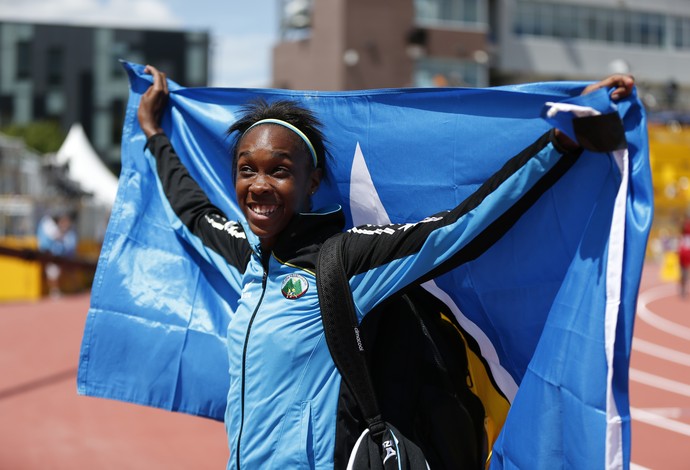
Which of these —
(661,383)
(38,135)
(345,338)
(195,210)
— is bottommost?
(661,383)

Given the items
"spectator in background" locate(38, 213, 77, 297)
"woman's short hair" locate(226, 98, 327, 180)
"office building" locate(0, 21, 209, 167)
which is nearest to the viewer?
"woman's short hair" locate(226, 98, 327, 180)

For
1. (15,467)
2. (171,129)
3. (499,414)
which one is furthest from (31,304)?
(499,414)

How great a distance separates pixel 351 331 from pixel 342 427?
30cm

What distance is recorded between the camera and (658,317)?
1500 centimetres

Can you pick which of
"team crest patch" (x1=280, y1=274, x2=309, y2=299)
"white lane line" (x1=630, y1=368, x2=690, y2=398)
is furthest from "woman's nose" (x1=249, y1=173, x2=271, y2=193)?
"white lane line" (x1=630, y1=368, x2=690, y2=398)

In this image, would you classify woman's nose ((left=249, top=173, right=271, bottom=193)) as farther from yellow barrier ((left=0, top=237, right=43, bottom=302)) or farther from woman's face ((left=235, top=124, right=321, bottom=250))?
yellow barrier ((left=0, top=237, right=43, bottom=302))

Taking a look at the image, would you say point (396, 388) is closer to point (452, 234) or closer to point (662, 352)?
point (452, 234)

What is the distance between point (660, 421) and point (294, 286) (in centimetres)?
531

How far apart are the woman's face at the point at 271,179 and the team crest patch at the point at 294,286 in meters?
0.15

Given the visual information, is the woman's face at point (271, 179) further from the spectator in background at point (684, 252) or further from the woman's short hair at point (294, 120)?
the spectator in background at point (684, 252)

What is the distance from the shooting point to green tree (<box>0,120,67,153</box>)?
165 feet

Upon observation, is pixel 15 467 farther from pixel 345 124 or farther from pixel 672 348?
pixel 672 348

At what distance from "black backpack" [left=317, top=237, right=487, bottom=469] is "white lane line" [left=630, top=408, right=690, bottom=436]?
4334mm

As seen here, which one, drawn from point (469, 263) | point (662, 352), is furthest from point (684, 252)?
point (469, 263)
